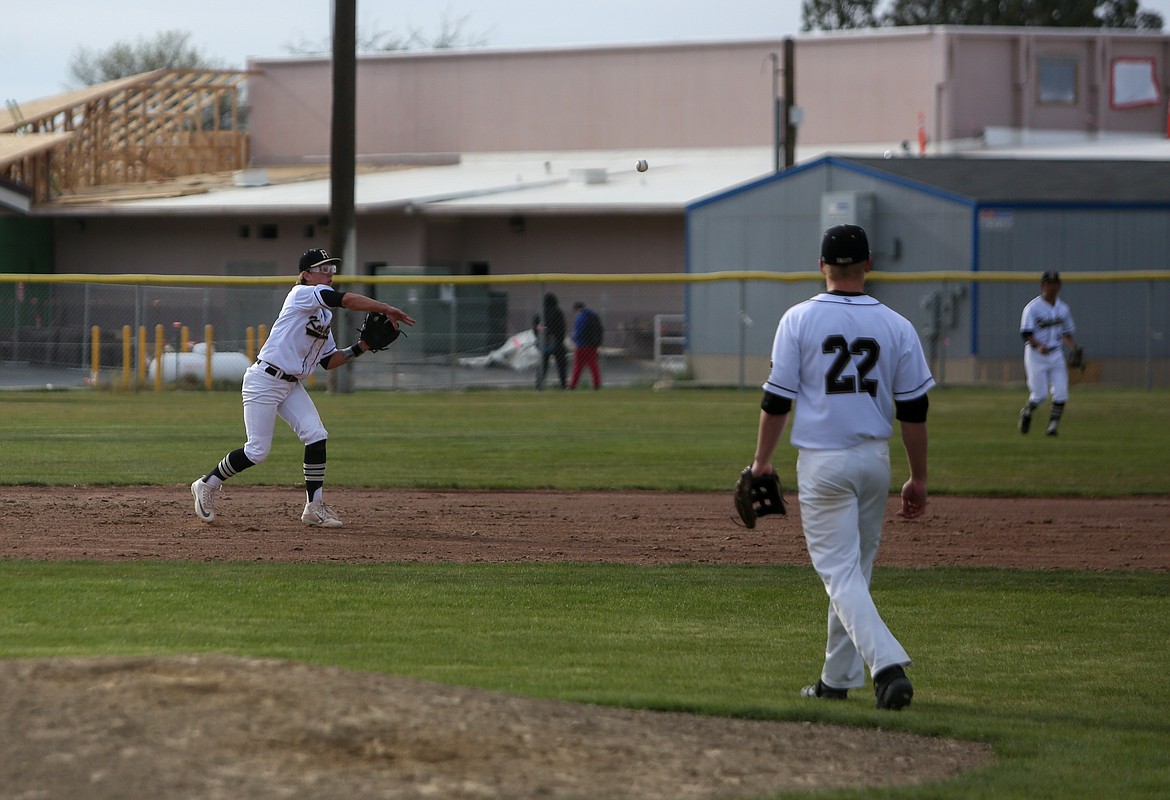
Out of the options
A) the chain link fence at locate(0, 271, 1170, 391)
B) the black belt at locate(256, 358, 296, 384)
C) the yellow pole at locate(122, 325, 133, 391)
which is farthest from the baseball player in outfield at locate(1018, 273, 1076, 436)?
the yellow pole at locate(122, 325, 133, 391)

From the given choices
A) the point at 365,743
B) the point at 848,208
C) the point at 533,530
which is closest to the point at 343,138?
the point at 848,208

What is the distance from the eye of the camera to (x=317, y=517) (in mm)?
10773

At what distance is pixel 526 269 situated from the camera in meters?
38.0

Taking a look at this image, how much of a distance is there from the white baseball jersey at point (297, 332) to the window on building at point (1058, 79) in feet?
119

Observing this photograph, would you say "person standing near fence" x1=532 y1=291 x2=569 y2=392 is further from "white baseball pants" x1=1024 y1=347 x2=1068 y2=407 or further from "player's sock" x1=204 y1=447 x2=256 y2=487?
"player's sock" x1=204 y1=447 x2=256 y2=487

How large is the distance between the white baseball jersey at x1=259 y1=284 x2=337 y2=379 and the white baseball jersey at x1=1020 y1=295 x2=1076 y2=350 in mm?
10924

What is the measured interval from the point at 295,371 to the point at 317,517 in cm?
117

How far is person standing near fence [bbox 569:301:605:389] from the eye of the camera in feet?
81.1

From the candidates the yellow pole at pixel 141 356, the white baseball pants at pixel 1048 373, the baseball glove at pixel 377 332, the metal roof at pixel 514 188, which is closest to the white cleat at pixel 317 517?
the baseball glove at pixel 377 332

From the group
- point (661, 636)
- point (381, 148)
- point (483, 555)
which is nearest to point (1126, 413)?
point (483, 555)

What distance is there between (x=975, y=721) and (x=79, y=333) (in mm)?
20668

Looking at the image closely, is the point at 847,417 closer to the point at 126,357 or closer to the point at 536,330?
the point at 126,357

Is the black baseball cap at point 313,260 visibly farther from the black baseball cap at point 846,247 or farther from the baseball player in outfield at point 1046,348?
the baseball player in outfield at point 1046,348

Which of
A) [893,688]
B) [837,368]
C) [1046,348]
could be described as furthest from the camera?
[1046,348]
